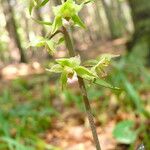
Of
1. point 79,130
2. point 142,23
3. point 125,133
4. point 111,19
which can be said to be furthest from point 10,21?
point 111,19

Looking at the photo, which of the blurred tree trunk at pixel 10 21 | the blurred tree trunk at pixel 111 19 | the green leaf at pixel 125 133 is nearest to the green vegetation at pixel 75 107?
the green leaf at pixel 125 133

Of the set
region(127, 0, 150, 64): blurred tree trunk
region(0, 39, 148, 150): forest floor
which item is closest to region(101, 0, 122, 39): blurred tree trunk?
region(127, 0, 150, 64): blurred tree trunk

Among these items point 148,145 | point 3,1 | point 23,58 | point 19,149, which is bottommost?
point 148,145

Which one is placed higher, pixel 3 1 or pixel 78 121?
pixel 3 1

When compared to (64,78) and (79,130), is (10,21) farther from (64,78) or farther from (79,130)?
(64,78)

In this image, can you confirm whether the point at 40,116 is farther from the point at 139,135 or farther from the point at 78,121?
the point at 139,135

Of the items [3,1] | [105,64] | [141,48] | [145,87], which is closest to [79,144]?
[145,87]
